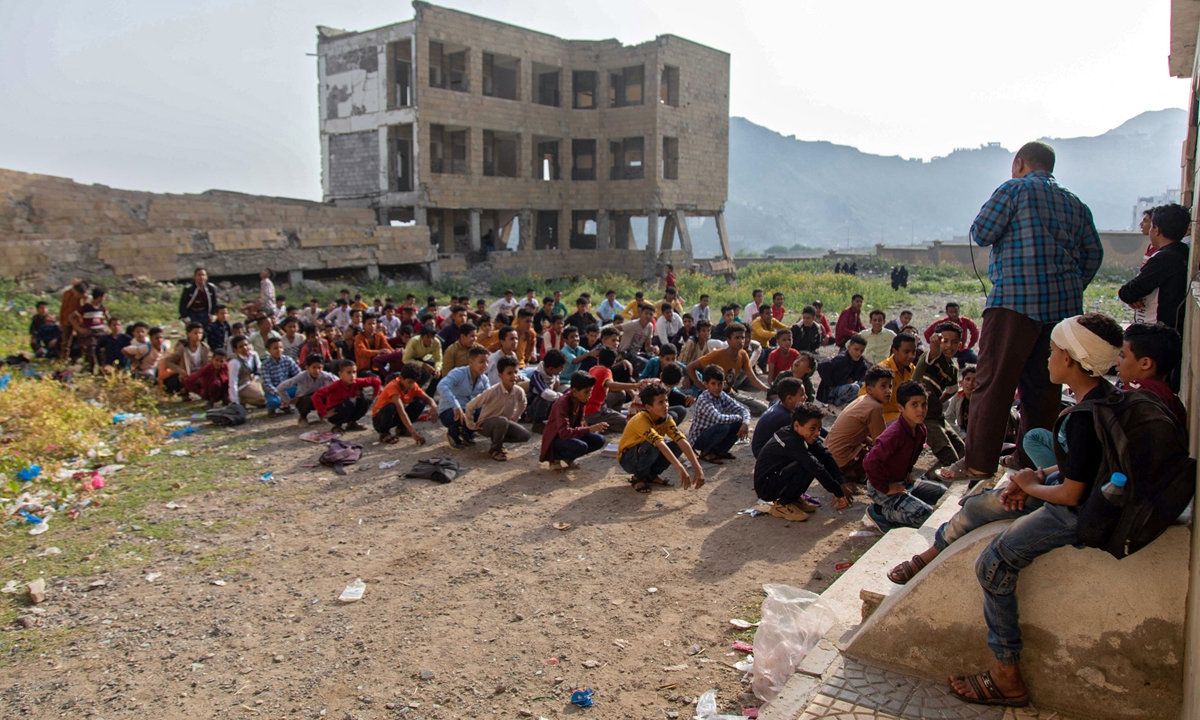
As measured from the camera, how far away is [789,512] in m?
5.86

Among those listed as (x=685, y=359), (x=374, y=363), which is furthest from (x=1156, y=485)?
(x=374, y=363)

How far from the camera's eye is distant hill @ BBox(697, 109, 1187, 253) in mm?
150125

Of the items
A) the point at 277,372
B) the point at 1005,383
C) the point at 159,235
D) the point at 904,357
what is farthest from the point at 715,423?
the point at 159,235

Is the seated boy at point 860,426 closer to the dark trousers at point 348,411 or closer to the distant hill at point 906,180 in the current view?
the dark trousers at point 348,411

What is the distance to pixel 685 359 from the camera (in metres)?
10.4

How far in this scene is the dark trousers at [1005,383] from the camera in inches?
155

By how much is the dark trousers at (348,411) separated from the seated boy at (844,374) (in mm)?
5494

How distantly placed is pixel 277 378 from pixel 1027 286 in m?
8.48

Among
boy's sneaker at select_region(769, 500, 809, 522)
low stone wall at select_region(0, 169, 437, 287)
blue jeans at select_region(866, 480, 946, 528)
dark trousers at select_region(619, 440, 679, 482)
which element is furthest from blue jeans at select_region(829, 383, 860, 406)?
low stone wall at select_region(0, 169, 437, 287)

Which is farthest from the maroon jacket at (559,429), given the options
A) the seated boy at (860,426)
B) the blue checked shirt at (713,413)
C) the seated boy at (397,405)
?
the seated boy at (860,426)

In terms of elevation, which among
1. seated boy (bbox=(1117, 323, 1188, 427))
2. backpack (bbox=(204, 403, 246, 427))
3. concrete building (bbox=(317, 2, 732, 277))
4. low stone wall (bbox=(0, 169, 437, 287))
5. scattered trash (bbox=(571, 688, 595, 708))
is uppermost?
concrete building (bbox=(317, 2, 732, 277))

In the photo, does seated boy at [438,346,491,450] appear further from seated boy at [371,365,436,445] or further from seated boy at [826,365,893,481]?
seated boy at [826,365,893,481]

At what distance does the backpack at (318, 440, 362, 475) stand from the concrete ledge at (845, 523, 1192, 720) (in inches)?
220

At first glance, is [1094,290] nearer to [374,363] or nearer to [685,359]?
[685,359]
